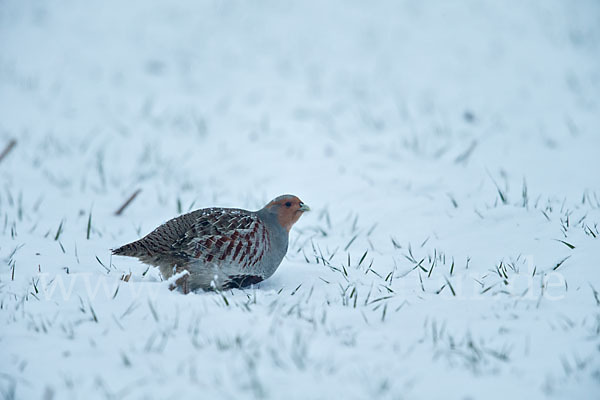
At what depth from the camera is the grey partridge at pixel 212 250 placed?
2.87 meters

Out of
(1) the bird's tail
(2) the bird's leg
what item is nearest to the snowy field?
(2) the bird's leg

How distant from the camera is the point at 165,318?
94.3 inches

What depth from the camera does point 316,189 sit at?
16.9 ft

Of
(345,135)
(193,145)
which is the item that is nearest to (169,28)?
(193,145)

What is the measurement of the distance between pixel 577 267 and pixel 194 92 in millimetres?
6524

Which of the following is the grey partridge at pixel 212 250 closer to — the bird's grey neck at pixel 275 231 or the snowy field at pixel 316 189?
the bird's grey neck at pixel 275 231

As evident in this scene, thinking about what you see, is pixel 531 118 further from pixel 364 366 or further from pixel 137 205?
pixel 364 366

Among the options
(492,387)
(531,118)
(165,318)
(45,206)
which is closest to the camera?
(492,387)

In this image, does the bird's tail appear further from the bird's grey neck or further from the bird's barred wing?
the bird's grey neck

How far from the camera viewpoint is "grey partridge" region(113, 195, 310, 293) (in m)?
2.87

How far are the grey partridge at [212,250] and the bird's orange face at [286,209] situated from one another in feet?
0.64

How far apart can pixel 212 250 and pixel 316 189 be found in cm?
240

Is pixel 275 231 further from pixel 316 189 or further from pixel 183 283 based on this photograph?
pixel 316 189

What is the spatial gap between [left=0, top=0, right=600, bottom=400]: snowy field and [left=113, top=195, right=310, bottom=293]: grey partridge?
0.12m
